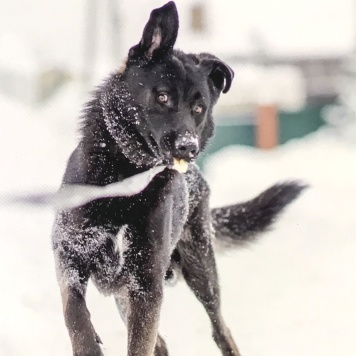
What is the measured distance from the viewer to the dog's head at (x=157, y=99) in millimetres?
893

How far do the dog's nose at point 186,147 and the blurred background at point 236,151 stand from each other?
0.70 feet

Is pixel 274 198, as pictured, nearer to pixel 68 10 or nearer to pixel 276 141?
pixel 276 141

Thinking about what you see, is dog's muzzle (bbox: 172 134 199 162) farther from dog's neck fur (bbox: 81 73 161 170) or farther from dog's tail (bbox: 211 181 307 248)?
dog's tail (bbox: 211 181 307 248)

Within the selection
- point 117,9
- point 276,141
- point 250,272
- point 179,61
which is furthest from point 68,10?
point 250,272

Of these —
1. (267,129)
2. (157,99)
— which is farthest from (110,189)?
(267,129)

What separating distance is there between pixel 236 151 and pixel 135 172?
0.47 metres

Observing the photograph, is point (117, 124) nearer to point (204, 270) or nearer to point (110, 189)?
point (110, 189)

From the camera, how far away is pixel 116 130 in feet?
3.04

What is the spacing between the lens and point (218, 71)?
0.98 meters

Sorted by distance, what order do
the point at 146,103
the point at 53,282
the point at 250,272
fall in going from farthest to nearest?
the point at 250,272 → the point at 53,282 → the point at 146,103

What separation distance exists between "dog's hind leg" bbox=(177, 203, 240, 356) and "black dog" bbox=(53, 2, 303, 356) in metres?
0.14

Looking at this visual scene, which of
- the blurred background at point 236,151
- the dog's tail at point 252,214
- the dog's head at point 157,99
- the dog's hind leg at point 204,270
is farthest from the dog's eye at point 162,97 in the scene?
the dog's tail at point 252,214

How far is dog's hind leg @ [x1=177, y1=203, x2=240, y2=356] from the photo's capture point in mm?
1117

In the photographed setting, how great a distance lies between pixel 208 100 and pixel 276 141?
19.3 inches
